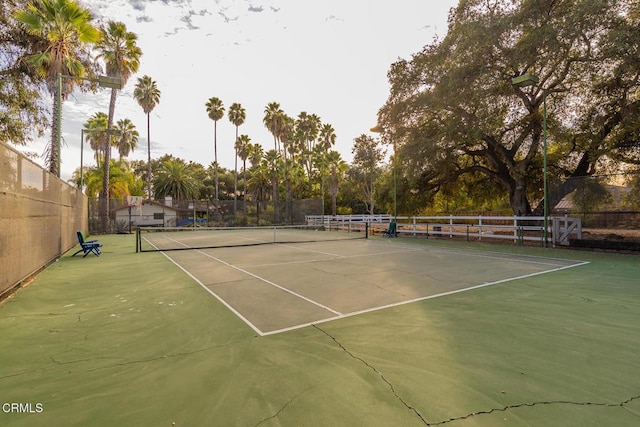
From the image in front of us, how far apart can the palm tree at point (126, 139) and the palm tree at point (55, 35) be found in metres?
39.4

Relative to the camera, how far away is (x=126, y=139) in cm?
5225

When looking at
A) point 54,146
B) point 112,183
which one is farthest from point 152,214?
point 54,146

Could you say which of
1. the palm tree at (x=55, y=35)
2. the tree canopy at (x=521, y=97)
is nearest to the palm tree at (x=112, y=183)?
the palm tree at (x=55, y=35)

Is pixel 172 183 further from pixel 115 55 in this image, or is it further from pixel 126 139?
pixel 115 55

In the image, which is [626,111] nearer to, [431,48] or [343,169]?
[431,48]

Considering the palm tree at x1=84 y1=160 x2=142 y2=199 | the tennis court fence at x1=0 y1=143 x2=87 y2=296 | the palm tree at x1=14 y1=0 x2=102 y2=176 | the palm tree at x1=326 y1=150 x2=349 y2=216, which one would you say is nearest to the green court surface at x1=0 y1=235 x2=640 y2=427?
the tennis court fence at x1=0 y1=143 x2=87 y2=296

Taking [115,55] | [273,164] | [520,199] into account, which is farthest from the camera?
[273,164]

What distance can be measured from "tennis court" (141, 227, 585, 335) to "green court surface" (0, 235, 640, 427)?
0.06m

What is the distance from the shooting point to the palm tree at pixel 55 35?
1436cm

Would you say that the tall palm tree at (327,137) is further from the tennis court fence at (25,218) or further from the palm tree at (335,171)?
the tennis court fence at (25,218)

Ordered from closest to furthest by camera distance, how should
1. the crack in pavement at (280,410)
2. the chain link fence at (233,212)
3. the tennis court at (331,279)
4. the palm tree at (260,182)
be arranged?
the crack in pavement at (280,410)
the tennis court at (331,279)
the chain link fence at (233,212)
the palm tree at (260,182)

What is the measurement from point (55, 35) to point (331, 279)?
18.4 m

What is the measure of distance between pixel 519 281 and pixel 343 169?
146 ft

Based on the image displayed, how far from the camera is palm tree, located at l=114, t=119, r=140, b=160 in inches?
2037
